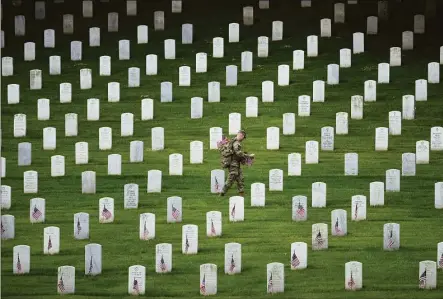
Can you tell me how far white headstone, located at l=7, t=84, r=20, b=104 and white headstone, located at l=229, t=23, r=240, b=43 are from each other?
5.50m

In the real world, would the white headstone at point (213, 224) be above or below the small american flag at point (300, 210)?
below

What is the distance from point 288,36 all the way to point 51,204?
11502mm

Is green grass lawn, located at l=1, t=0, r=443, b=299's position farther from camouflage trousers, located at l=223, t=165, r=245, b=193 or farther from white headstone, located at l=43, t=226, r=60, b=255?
camouflage trousers, located at l=223, t=165, r=245, b=193

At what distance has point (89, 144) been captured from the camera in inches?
1243

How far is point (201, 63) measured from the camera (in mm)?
35688

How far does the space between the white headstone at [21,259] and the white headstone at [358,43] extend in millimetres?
14574

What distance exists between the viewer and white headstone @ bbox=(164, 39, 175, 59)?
3659 cm

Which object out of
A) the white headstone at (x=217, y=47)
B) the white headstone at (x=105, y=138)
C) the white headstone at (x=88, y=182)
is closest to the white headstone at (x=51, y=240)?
the white headstone at (x=88, y=182)

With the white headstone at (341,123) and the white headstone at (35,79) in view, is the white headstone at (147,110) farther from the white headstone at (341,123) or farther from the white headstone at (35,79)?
the white headstone at (341,123)

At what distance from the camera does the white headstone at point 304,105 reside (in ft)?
107

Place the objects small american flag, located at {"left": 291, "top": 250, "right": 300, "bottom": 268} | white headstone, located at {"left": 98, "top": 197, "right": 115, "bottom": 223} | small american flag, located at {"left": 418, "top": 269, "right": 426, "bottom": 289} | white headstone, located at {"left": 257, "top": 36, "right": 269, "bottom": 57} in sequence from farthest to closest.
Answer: white headstone, located at {"left": 257, "top": 36, "right": 269, "bottom": 57}, white headstone, located at {"left": 98, "top": 197, "right": 115, "bottom": 223}, small american flag, located at {"left": 291, "top": 250, "right": 300, "bottom": 268}, small american flag, located at {"left": 418, "top": 269, "right": 426, "bottom": 289}

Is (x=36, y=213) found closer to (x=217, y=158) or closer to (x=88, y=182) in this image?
(x=88, y=182)

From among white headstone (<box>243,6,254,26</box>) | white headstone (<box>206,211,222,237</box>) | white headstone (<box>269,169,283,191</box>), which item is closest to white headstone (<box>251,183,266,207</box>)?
white headstone (<box>269,169,283,191</box>)

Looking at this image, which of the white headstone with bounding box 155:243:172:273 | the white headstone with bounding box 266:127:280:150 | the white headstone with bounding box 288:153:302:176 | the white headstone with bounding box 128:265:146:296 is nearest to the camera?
the white headstone with bounding box 128:265:146:296
